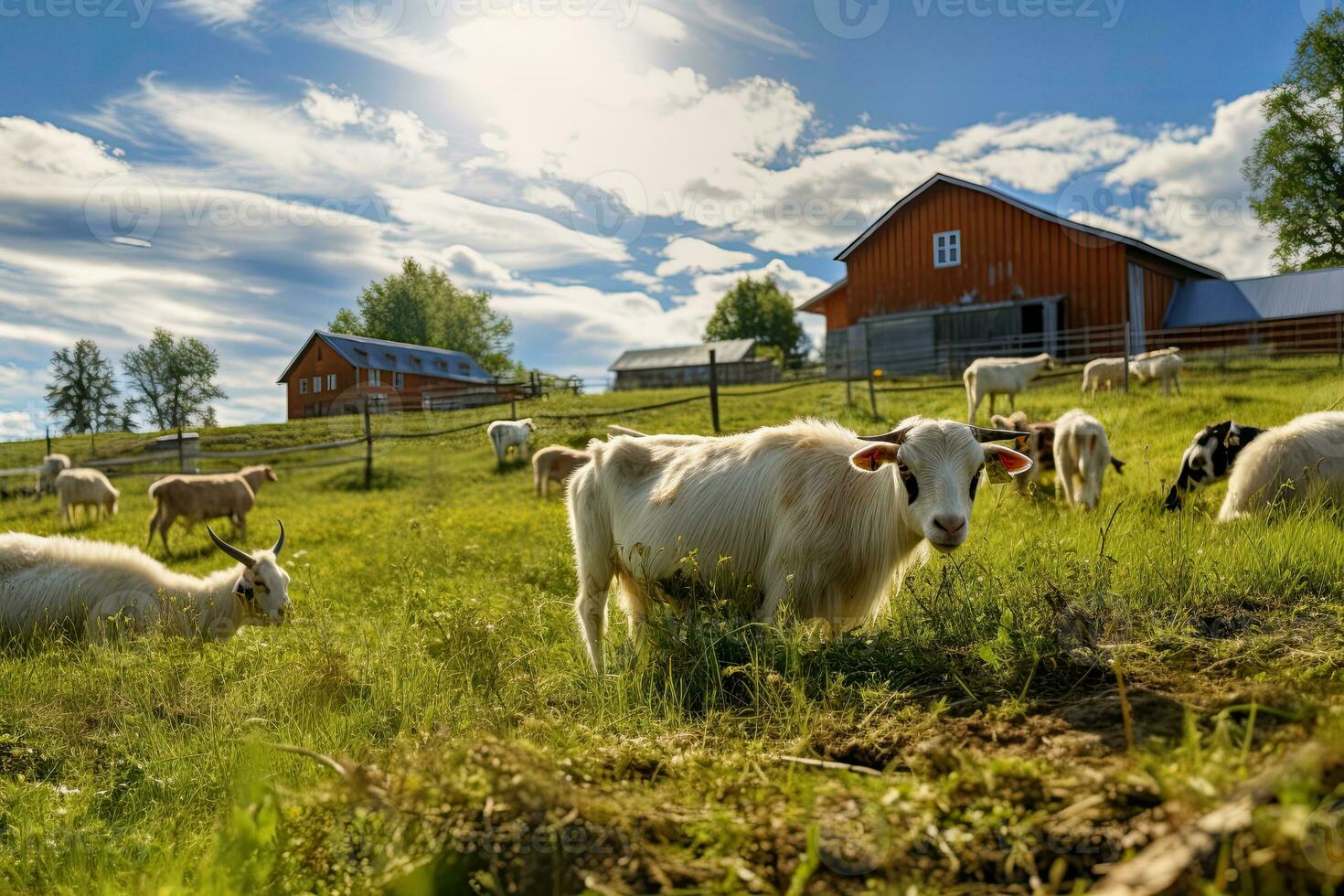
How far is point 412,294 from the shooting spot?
3534cm

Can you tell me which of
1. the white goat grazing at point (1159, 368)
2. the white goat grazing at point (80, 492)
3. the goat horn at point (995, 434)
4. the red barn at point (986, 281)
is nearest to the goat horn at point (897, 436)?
the goat horn at point (995, 434)

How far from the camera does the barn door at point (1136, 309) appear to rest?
2867 centimetres

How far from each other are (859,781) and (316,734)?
3.14m

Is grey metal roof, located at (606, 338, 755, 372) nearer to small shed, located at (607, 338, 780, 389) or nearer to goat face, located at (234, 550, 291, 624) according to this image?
small shed, located at (607, 338, 780, 389)

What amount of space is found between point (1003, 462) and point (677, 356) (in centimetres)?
6405

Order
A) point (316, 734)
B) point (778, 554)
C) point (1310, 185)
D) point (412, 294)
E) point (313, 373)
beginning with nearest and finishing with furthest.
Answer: point (316, 734), point (778, 554), point (313, 373), point (412, 294), point (1310, 185)

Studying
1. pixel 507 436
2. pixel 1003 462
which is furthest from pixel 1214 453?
pixel 507 436

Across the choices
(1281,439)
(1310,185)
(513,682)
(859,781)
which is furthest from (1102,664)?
(1310,185)

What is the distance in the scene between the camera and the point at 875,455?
458 cm

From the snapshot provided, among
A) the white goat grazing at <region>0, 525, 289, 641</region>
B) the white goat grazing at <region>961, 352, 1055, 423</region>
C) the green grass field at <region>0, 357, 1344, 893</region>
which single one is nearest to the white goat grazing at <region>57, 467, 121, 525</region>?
the white goat grazing at <region>0, 525, 289, 641</region>

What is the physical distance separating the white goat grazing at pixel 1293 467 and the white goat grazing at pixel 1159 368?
12.7 meters

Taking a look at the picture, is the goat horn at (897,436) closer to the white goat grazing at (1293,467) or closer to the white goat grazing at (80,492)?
the white goat grazing at (1293,467)

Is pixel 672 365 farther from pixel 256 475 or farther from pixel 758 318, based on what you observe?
pixel 256 475

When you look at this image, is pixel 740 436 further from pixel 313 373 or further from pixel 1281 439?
pixel 313 373
